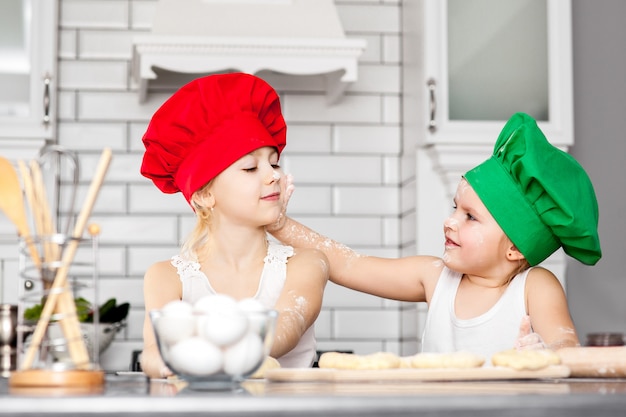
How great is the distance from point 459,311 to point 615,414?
1259 millimetres

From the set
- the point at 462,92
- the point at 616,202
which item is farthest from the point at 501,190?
the point at 616,202

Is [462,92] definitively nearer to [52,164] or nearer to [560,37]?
[560,37]

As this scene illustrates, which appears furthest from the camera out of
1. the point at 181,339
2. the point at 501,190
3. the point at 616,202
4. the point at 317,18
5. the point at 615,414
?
the point at 616,202

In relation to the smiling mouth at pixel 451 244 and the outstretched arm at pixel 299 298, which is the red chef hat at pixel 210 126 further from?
the smiling mouth at pixel 451 244

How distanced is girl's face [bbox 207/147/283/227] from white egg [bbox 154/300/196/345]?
38.8 inches

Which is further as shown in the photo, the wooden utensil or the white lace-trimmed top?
the white lace-trimmed top

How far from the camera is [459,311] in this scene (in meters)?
2.04

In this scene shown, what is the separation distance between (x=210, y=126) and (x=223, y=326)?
1040 millimetres

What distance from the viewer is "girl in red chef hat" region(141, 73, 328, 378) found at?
6.28 ft

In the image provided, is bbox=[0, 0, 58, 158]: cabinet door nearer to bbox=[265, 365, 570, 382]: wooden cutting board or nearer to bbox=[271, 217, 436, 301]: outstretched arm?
bbox=[271, 217, 436, 301]: outstretched arm

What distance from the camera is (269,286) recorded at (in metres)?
1.99

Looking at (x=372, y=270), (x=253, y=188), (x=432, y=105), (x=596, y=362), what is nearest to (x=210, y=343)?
(x=596, y=362)

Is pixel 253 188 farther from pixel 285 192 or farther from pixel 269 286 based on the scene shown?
pixel 269 286

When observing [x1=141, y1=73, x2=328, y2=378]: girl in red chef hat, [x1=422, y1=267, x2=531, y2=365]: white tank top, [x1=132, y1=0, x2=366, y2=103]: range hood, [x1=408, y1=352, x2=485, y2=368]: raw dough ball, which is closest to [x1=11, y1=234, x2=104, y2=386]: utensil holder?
[x1=408, y1=352, x2=485, y2=368]: raw dough ball
